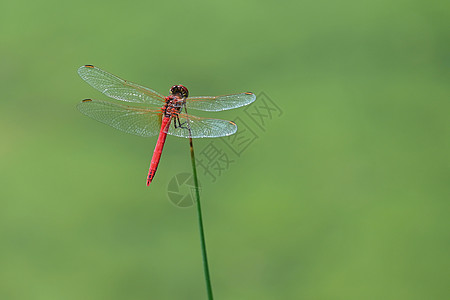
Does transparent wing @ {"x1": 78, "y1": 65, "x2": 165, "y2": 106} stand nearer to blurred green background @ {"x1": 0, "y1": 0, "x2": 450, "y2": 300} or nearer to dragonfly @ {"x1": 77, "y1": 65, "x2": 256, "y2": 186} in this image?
dragonfly @ {"x1": 77, "y1": 65, "x2": 256, "y2": 186}

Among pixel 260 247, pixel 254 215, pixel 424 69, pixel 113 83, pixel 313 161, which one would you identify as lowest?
pixel 260 247

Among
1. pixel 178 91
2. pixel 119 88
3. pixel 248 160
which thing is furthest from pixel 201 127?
pixel 248 160

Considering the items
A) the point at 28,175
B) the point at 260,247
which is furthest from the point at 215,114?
the point at 28,175

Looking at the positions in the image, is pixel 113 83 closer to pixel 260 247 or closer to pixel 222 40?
pixel 260 247

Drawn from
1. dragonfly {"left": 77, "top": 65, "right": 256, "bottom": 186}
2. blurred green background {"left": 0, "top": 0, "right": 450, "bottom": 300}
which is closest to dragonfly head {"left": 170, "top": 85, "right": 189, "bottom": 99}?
dragonfly {"left": 77, "top": 65, "right": 256, "bottom": 186}

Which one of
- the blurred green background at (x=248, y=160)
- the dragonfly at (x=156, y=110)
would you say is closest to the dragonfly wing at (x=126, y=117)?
the dragonfly at (x=156, y=110)

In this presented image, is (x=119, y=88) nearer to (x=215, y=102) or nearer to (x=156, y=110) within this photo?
(x=156, y=110)

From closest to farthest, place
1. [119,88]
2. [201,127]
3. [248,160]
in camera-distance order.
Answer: [201,127] → [119,88] → [248,160]

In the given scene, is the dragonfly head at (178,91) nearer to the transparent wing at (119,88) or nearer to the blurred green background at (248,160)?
the transparent wing at (119,88)
